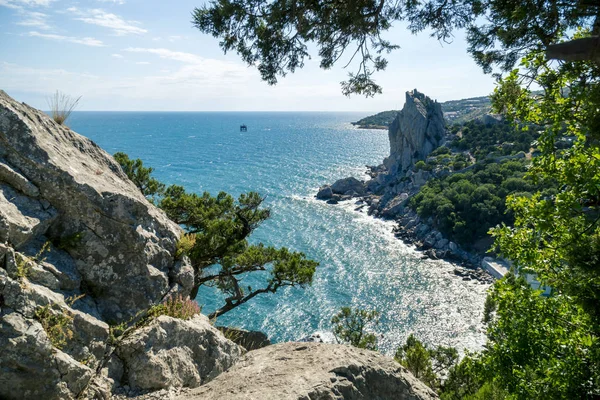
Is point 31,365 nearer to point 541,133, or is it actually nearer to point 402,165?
point 541,133

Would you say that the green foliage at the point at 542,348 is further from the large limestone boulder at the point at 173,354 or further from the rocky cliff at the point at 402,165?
the rocky cliff at the point at 402,165

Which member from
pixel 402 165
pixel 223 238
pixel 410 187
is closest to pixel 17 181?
pixel 223 238

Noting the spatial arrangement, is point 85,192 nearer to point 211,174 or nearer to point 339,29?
point 339,29

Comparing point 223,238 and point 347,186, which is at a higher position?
point 223,238

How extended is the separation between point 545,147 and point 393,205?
72221 millimetres

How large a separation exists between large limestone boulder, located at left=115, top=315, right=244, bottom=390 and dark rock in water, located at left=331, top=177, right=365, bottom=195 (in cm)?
8209

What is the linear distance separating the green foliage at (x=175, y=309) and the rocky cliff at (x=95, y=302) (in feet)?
0.53

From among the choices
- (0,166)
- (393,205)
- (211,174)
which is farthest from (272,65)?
(211,174)

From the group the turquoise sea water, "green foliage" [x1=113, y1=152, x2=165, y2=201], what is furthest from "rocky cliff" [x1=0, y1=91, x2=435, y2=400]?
the turquoise sea water

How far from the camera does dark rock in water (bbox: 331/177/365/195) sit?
90.0m

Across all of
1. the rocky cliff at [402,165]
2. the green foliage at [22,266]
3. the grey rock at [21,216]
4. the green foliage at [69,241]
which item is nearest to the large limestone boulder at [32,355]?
the green foliage at [22,266]

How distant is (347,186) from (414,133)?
28.5 metres

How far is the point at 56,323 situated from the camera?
19.6 ft

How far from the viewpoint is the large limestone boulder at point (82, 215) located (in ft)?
23.2
